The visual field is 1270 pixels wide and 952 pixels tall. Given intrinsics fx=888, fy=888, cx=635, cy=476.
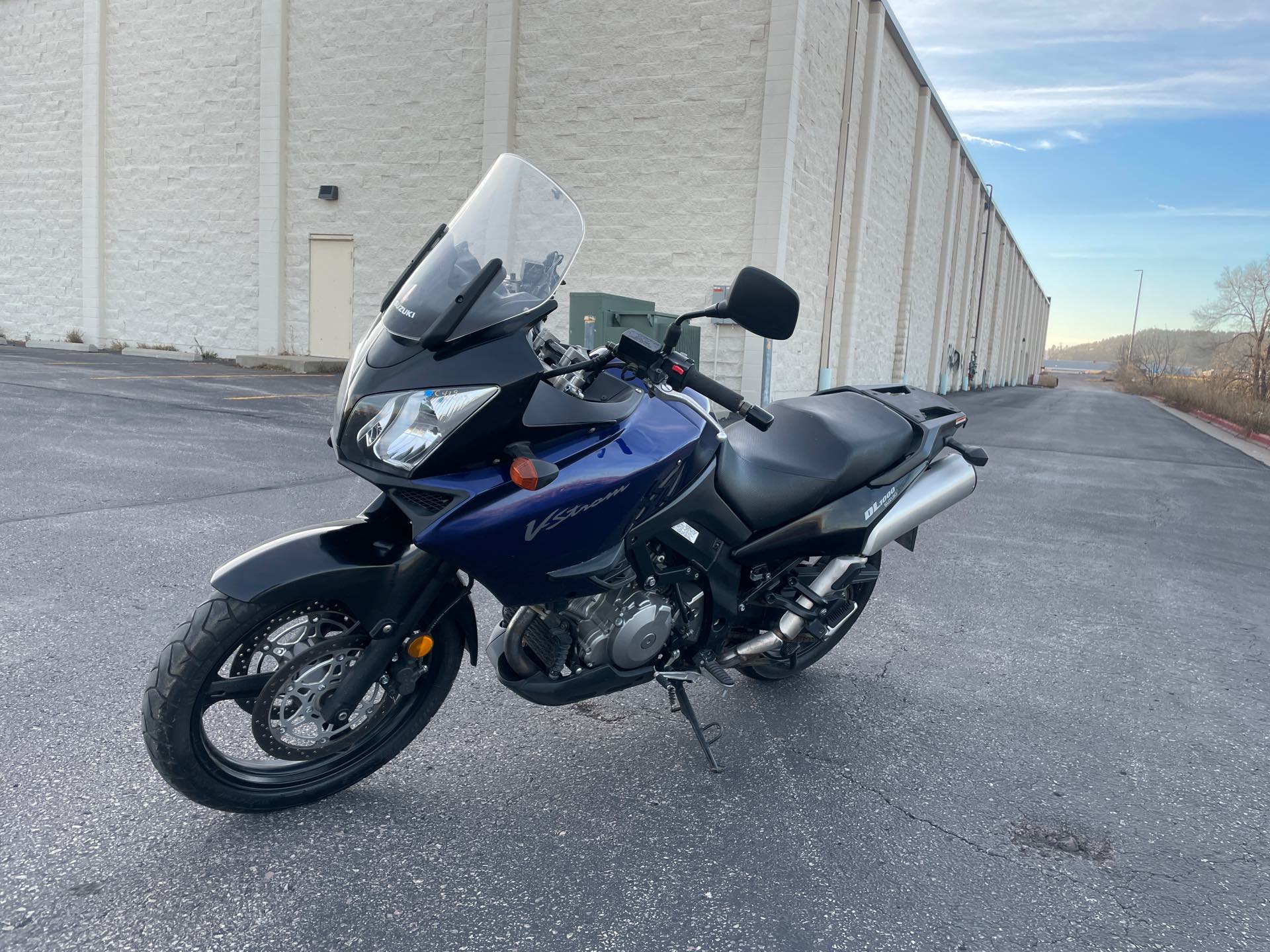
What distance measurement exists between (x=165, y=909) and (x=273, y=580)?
2.62ft

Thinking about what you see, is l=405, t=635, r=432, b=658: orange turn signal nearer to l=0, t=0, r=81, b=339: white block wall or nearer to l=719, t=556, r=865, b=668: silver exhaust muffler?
l=719, t=556, r=865, b=668: silver exhaust muffler

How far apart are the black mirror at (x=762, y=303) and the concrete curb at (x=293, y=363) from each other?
Result: 1690 centimetres

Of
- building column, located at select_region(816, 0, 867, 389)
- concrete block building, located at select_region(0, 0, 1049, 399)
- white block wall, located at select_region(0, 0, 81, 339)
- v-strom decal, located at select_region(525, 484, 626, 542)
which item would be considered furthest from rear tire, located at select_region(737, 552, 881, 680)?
white block wall, located at select_region(0, 0, 81, 339)

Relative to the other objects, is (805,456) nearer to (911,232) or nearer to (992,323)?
(911,232)

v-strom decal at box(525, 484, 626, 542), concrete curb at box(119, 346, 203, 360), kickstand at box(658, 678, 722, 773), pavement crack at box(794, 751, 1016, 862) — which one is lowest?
pavement crack at box(794, 751, 1016, 862)

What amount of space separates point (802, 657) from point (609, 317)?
402 inches

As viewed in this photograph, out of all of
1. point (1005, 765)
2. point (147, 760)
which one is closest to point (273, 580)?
point (147, 760)

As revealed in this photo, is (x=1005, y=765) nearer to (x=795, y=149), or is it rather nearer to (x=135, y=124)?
(x=795, y=149)

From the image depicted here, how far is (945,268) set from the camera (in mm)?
32094

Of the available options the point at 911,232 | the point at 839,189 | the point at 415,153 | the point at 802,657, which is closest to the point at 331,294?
the point at 415,153

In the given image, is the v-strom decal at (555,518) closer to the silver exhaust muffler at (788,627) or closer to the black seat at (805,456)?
the black seat at (805,456)

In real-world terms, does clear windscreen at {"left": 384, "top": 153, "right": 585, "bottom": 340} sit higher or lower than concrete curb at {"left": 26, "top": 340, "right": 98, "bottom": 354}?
higher

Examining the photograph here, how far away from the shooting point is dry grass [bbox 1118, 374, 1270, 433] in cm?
1981

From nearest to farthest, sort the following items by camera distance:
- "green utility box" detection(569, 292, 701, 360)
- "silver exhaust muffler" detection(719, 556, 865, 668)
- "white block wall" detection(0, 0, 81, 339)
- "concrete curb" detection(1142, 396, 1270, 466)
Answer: "silver exhaust muffler" detection(719, 556, 865, 668) < "green utility box" detection(569, 292, 701, 360) < "concrete curb" detection(1142, 396, 1270, 466) < "white block wall" detection(0, 0, 81, 339)
